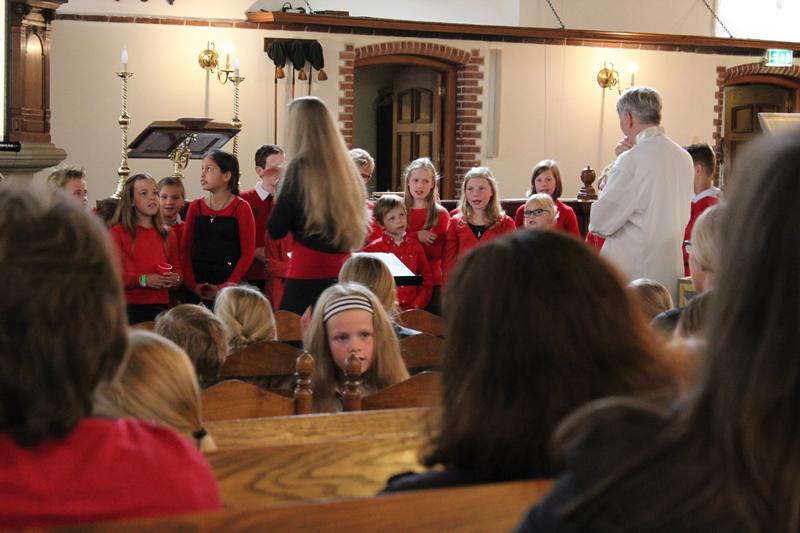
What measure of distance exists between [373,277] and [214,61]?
282 inches

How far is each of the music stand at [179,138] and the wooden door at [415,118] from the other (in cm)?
548

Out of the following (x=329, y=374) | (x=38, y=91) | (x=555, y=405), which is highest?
(x=38, y=91)

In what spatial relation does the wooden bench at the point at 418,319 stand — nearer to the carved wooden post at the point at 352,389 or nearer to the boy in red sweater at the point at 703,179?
the carved wooden post at the point at 352,389

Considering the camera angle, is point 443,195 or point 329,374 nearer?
point 329,374

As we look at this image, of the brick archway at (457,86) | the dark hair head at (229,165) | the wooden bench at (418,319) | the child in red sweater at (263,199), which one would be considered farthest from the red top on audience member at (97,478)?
the brick archway at (457,86)

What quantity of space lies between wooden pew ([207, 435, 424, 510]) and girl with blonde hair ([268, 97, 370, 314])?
8.85 feet

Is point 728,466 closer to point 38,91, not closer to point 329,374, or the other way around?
point 329,374

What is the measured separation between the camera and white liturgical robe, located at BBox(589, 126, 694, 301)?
222 inches

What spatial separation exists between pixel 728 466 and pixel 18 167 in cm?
866

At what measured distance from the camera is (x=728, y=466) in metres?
0.93

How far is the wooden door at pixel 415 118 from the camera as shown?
1288 centimetres

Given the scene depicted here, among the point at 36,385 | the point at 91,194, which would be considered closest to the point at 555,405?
the point at 36,385

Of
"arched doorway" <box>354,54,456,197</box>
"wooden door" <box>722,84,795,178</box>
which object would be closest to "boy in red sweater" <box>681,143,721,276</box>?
"arched doorway" <box>354,54,456,197</box>

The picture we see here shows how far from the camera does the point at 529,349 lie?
1.49 metres
